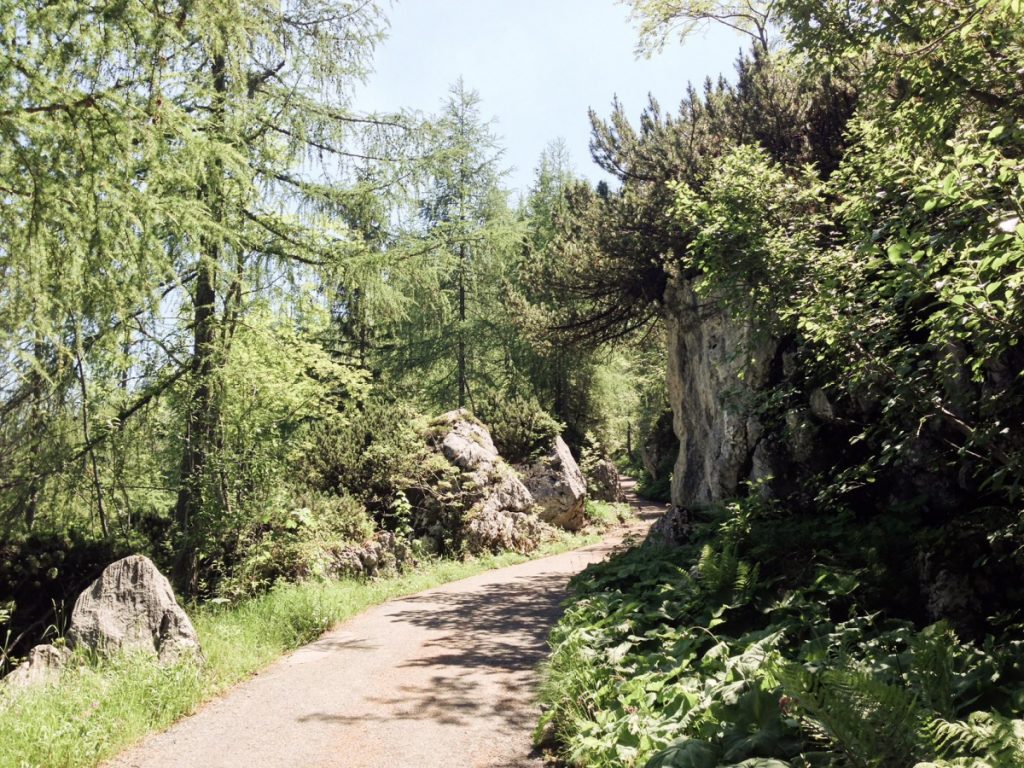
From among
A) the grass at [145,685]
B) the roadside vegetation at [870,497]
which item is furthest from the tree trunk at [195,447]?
the roadside vegetation at [870,497]

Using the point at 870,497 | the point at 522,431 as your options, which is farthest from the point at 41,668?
the point at 522,431

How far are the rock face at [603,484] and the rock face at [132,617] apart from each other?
15.7 meters

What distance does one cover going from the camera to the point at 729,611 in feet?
19.0

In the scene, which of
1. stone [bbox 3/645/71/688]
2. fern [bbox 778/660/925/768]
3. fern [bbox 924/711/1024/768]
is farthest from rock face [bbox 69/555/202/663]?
fern [bbox 924/711/1024/768]

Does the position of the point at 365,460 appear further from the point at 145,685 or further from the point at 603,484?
the point at 603,484

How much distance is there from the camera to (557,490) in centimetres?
1767

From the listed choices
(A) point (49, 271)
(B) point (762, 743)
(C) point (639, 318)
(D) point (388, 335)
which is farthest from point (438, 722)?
(D) point (388, 335)

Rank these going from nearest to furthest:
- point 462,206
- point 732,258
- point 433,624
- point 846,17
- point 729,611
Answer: point 846,17 < point 729,611 < point 732,258 < point 433,624 < point 462,206

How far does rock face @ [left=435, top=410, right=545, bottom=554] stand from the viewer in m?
14.5

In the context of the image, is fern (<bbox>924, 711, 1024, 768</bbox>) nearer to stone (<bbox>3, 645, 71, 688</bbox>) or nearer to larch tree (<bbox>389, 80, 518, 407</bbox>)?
A: stone (<bbox>3, 645, 71, 688</bbox>)

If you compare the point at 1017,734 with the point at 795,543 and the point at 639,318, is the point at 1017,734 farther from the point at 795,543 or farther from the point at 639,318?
the point at 639,318

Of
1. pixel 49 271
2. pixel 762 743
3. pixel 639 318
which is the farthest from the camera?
pixel 639 318

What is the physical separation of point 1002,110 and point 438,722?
236 inches

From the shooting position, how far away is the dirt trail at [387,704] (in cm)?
491
